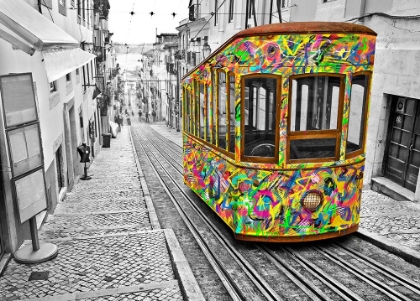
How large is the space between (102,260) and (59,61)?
134 inches

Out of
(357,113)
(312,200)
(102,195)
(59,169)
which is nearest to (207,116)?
(312,200)

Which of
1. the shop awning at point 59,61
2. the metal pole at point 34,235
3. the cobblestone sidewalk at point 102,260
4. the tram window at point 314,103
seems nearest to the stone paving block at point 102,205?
the cobblestone sidewalk at point 102,260

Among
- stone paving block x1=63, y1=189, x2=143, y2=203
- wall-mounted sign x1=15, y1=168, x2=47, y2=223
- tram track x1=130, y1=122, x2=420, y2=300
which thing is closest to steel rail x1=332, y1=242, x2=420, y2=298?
tram track x1=130, y1=122, x2=420, y2=300

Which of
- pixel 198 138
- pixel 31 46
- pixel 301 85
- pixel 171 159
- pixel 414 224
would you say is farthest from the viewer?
pixel 171 159

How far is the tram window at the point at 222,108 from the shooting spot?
6.07 metres

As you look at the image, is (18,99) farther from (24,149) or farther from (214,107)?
(214,107)

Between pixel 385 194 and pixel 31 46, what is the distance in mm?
7796

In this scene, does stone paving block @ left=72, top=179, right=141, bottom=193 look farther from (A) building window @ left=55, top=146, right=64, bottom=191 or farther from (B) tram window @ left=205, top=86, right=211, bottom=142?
(B) tram window @ left=205, top=86, right=211, bottom=142

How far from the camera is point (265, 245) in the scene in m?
6.11

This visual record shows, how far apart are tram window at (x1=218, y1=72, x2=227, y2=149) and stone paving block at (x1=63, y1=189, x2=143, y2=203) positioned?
441 centimetres

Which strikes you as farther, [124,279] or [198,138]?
[198,138]

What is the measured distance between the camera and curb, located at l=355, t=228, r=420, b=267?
5.34 meters

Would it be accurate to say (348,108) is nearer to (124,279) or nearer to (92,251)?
(124,279)

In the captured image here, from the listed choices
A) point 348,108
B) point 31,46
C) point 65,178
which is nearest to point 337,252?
point 348,108
